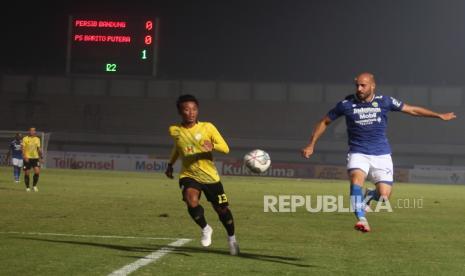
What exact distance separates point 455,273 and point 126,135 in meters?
55.1

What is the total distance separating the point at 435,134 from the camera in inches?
2507

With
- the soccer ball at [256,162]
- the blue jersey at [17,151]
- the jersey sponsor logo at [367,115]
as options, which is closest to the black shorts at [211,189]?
the soccer ball at [256,162]

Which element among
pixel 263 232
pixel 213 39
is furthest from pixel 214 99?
pixel 263 232

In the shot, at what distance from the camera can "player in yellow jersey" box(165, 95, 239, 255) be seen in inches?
381

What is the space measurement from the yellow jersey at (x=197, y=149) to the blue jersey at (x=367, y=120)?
1.67m

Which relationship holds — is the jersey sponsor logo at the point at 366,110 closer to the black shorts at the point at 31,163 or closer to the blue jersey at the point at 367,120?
the blue jersey at the point at 367,120

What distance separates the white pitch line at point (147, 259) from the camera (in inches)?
304

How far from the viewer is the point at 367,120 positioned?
9.84m

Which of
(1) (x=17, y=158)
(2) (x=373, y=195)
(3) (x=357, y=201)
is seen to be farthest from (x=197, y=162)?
(1) (x=17, y=158)

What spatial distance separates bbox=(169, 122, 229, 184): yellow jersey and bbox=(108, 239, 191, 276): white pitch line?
1.05m

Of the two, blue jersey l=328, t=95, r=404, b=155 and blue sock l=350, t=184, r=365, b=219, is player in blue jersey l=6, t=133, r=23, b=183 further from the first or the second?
blue sock l=350, t=184, r=365, b=219

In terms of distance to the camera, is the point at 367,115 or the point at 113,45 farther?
the point at 113,45

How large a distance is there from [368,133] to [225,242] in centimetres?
281

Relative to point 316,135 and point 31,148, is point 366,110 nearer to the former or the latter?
point 316,135
